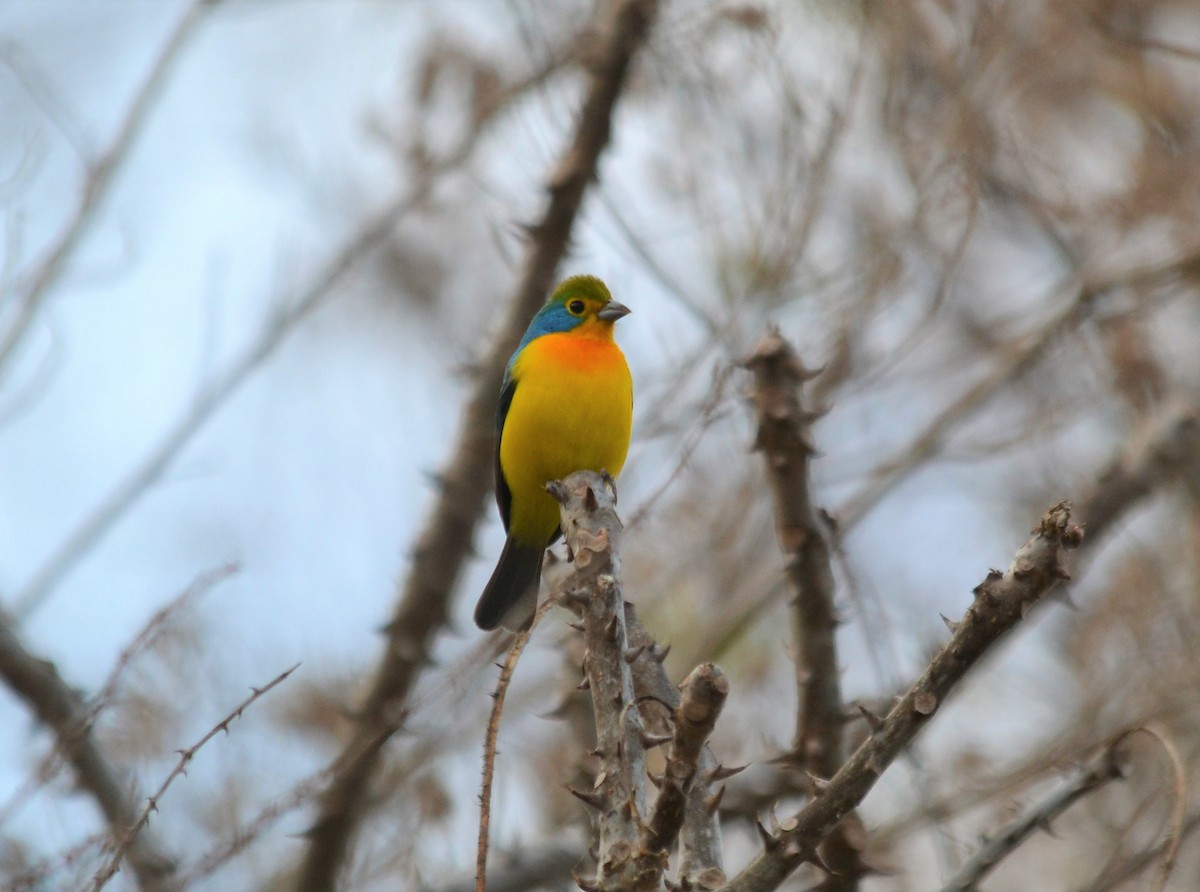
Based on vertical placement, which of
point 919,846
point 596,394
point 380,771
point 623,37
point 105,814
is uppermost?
point 623,37

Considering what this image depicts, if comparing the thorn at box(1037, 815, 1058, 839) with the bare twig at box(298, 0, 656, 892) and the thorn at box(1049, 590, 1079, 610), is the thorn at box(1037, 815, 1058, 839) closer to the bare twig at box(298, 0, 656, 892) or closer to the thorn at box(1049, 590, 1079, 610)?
the thorn at box(1049, 590, 1079, 610)

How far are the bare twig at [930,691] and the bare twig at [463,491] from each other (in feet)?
10.6

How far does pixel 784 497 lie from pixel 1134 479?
2.69 metres

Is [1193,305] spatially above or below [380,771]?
above

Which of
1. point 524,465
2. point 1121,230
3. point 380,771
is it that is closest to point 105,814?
point 380,771

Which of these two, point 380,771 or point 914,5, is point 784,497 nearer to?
point 380,771

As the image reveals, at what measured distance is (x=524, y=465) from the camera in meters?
5.49

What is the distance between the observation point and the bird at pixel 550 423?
5371 millimetres

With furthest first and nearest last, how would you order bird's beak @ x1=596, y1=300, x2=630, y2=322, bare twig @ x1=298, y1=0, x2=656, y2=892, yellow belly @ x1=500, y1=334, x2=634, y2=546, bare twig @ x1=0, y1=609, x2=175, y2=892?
bird's beak @ x1=596, y1=300, x2=630, y2=322, bare twig @ x1=298, y1=0, x2=656, y2=892, yellow belly @ x1=500, y1=334, x2=634, y2=546, bare twig @ x1=0, y1=609, x2=175, y2=892

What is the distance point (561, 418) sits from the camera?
5.34 meters

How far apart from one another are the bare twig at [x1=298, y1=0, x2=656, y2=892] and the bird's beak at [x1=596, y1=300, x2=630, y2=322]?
1.05 ft

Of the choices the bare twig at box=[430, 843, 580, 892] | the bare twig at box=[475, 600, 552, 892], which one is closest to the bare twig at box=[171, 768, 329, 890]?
the bare twig at box=[475, 600, 552, 892]

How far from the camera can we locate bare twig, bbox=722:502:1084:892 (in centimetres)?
226

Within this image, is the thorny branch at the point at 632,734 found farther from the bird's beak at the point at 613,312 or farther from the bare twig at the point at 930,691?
the bird's beak at the point at 613,312
